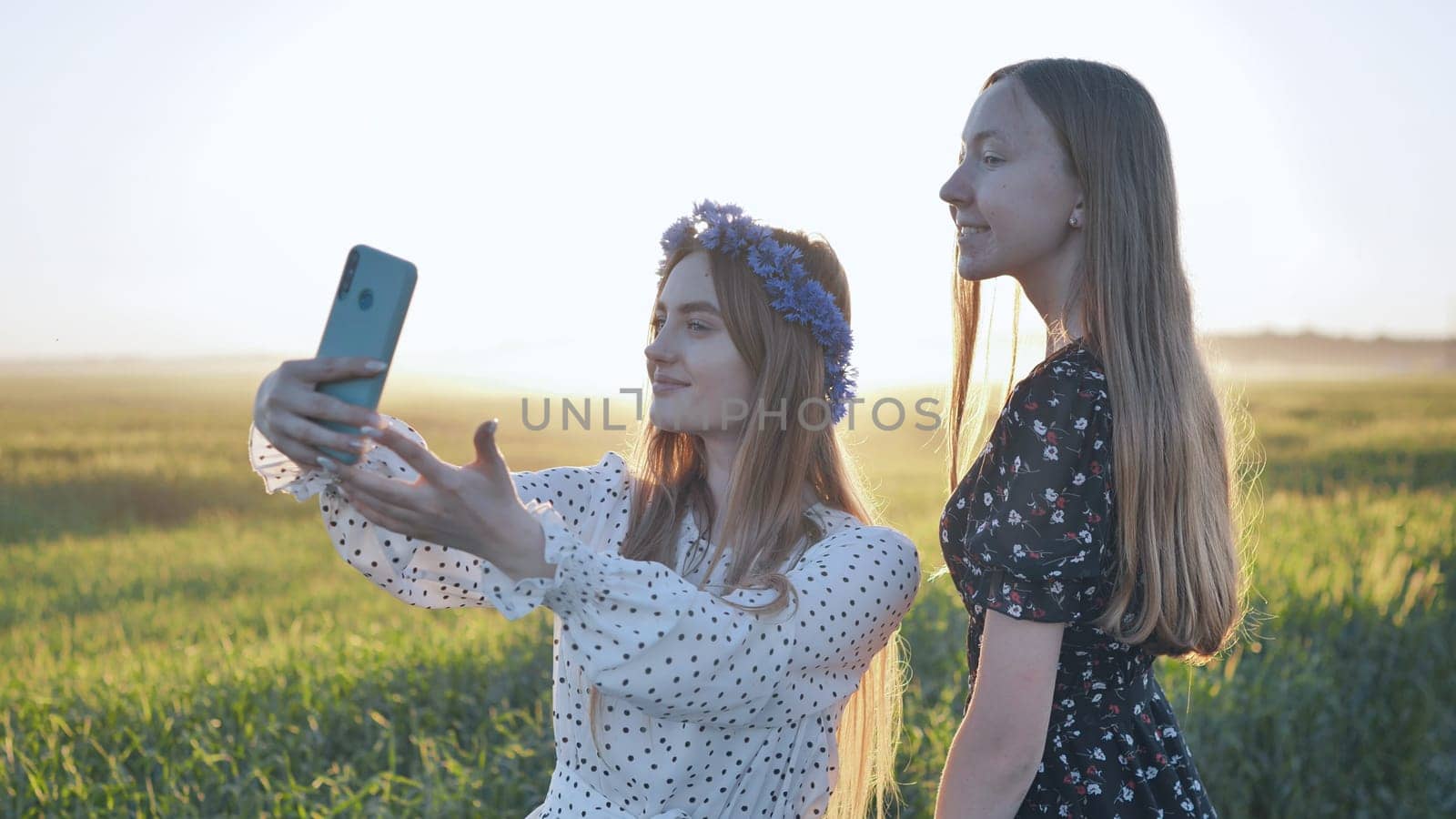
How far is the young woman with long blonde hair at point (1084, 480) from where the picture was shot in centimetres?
185

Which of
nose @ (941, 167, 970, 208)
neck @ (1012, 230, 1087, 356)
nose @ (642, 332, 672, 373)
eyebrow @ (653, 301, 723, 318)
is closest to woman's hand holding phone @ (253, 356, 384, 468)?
nose @ (642, 332, 672, 373)

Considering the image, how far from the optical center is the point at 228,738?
4125mm

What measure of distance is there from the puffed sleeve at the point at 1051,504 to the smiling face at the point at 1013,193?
0.23 meters

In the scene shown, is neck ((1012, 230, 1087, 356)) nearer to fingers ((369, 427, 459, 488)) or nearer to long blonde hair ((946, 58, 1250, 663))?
long blonde hair ((946, 58, 1250, 663))

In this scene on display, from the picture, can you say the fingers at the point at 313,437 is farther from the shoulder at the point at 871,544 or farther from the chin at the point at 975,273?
the chin at the point at 975,273

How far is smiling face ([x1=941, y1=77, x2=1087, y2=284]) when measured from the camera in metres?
1.97

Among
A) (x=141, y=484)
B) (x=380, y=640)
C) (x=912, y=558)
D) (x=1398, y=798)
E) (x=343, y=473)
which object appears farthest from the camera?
(x=141, y=484)

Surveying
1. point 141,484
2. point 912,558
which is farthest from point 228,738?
point 141,484

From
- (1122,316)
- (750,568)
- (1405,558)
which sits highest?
(1122,316)

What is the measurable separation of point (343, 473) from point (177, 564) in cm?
807

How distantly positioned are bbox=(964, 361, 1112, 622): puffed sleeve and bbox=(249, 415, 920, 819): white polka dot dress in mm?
358

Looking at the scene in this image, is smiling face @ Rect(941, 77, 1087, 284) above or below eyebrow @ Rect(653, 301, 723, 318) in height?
above

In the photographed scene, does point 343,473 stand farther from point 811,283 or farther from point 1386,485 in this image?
point 1386,485

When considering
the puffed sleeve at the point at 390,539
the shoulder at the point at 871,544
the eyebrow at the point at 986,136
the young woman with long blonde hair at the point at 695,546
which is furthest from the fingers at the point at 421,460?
the eyebrow at the point at 986,136
